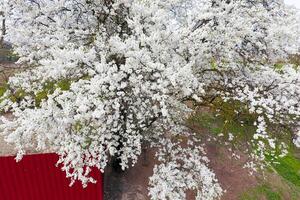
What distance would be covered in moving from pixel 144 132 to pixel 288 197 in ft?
28.2

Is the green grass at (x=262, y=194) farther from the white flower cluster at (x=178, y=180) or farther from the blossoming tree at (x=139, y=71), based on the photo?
the blossoming tree at (x=139, y=71)

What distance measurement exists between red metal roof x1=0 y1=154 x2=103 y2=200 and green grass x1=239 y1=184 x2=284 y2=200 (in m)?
7.18

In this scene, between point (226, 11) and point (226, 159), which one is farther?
point (226, 159)

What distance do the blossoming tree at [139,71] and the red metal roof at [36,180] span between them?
0.76 metres

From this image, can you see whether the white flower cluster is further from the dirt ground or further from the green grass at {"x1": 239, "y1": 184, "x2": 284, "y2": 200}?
the green grass at {"x1": 239, "y1": 184, "x2": 284, "y2": 200}

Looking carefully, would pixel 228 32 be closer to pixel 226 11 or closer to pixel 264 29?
pixel 226 11

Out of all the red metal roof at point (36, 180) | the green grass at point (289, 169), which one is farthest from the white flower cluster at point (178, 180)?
the green grass at point (289, 169)

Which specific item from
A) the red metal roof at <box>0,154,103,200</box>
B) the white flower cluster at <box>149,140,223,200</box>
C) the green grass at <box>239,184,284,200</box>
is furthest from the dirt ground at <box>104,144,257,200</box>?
the white flower cluster at <box>149,140,223,200</box>

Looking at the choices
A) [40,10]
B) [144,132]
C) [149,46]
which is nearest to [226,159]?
[144,132]

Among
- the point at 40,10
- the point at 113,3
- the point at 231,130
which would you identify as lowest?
the point at 231,130

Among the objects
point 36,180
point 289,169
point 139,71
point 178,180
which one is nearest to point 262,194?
point 289,169

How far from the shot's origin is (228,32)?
13273 millimetres

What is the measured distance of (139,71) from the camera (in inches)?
452

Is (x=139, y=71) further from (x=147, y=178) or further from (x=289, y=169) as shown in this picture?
(x=289, y=169)
